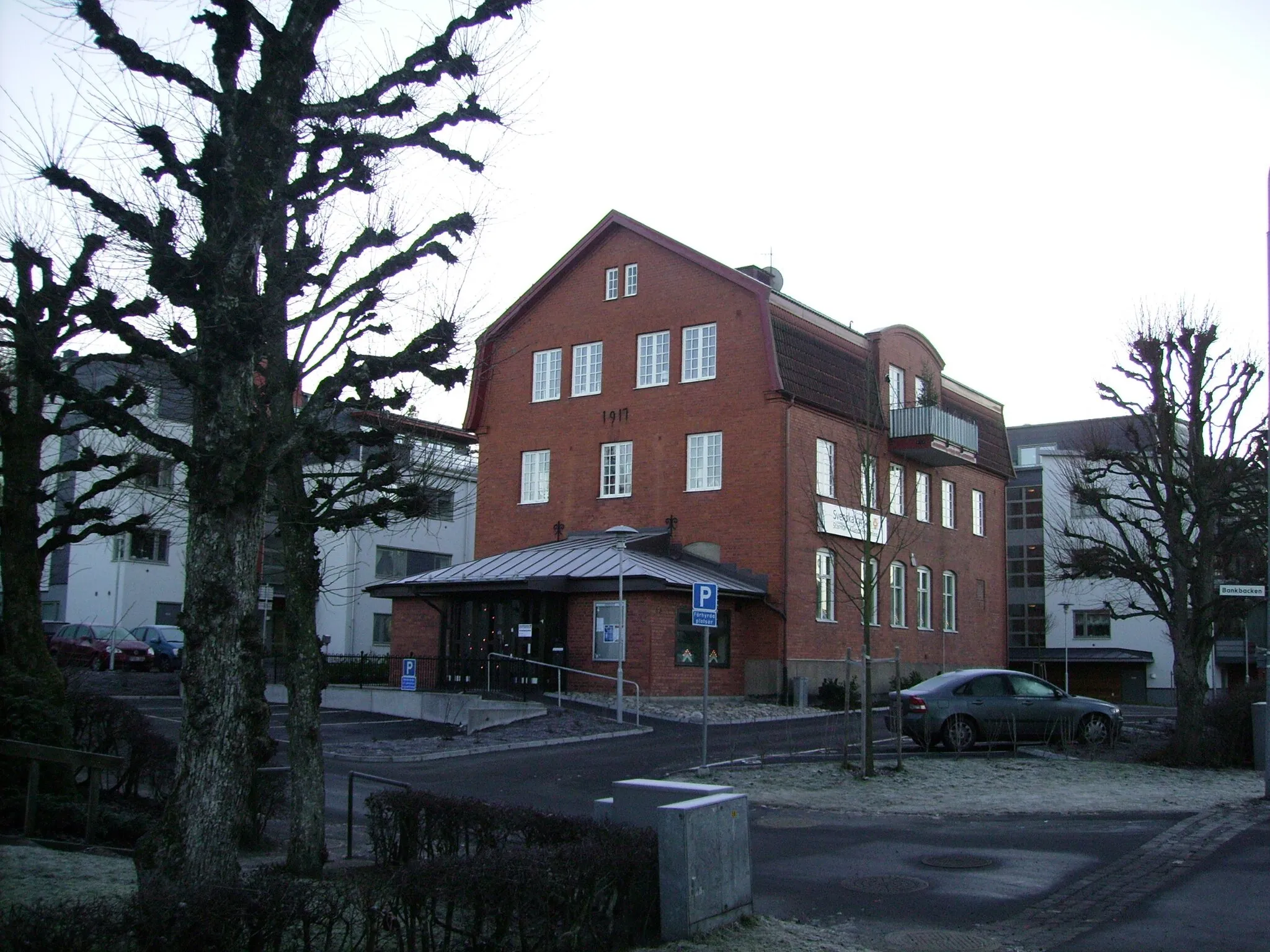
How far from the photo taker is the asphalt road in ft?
26.8

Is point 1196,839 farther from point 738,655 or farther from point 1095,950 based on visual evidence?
point 738,655

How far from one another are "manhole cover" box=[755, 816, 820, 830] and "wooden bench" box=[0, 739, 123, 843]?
261 inches

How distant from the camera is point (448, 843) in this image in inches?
332

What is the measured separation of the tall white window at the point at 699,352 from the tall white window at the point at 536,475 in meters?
5.64

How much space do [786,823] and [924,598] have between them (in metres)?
28.5

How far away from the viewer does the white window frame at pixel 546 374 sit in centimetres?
3772

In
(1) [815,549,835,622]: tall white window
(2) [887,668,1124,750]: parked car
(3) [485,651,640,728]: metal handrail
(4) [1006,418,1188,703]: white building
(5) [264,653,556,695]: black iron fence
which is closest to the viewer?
(2) [887,668,1124,750]: parked car

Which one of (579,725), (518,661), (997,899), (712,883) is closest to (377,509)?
(712,883)

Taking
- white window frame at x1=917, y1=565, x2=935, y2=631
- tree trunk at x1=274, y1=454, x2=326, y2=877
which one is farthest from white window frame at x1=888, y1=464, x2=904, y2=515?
tree trunk at x1=274, y1=454, x2=326, y2=877

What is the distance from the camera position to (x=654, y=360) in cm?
3569

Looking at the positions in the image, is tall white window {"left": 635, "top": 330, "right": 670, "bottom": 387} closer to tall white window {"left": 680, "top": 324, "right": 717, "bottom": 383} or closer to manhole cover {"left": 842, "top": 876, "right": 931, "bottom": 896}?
tall white window {"left": 680, "top": 324, "right": 717, "bottom": 383}

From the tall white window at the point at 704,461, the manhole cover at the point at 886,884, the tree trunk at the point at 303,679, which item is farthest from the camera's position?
the tall white window at the point at 704,461

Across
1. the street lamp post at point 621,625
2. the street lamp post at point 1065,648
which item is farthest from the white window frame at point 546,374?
the street lamp post at point 1065,648

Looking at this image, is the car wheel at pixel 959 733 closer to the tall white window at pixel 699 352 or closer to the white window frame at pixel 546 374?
the tall white window at pixel 699 352
